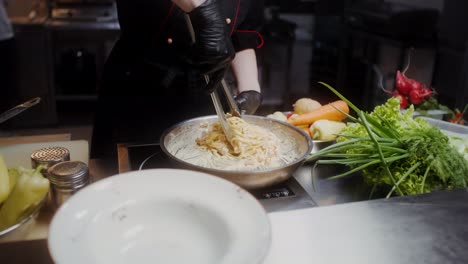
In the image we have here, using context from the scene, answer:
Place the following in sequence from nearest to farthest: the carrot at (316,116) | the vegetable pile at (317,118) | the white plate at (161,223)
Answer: the white plate at (161,223), the vegetable pile at (317,118), the carrot at (316,116)

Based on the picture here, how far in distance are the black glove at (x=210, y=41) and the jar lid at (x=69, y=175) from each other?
1.38ft

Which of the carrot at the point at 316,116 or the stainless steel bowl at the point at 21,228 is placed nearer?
the stainless steel bowl at the point at 21,228

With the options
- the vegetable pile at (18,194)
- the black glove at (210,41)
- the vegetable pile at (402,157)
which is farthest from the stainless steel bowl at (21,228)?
the vegetable pile at (402,157)

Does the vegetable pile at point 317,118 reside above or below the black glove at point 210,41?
below

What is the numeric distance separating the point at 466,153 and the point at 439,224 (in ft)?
1.82

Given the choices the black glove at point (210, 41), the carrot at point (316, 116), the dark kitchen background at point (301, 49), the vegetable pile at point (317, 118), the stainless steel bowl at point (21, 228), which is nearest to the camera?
the stainless steel bowl at point (21, 228)

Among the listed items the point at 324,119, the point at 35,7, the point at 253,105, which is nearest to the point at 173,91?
the point at 253,105

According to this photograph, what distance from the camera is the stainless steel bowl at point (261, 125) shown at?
97cm

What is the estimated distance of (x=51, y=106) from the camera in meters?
4.02

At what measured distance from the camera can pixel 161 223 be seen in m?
0.73

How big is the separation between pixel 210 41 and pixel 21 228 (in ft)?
2.09

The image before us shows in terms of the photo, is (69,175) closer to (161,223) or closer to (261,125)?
(161,223)

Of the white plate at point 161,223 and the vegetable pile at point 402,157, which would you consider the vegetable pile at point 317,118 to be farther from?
the white plate at point 161,223

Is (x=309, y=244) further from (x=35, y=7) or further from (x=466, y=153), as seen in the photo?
(x=35, y=7)
